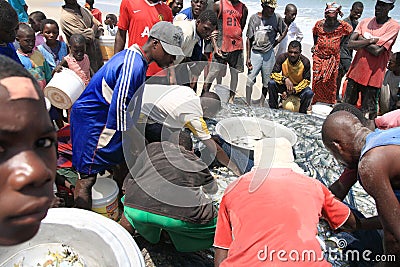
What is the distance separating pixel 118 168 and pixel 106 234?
120cm

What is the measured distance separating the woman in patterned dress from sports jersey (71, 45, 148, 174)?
3.39 meters

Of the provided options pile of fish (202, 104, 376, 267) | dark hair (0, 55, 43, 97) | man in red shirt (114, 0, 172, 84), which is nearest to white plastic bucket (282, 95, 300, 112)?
pile of fish (202, 104, 376, 267)

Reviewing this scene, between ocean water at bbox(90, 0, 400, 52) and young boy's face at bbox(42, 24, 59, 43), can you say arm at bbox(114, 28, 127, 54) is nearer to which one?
young boy's face at bbox(42, 24, 59, 43)

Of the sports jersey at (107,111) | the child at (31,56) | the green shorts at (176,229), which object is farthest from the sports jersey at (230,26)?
the green shorts at (176,229)

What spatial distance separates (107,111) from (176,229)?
94 cm

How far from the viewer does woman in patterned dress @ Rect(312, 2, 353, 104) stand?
196 inches

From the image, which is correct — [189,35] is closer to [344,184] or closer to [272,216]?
[344,184]

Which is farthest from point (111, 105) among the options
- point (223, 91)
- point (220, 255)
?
point (223, 91)

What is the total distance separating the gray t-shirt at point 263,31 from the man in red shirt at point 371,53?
3.49ft

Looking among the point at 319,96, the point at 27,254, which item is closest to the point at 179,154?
the point at 27,254

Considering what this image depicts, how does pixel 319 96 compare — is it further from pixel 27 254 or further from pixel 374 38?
pixel 27 254

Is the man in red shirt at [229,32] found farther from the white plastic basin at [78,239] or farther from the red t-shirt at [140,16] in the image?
the white plastic basin at [78,239]

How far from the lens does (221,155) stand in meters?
2.70

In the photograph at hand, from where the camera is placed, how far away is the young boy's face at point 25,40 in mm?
3416
